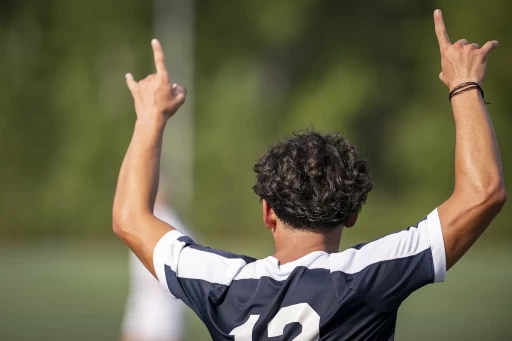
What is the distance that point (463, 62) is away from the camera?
93.3 inches

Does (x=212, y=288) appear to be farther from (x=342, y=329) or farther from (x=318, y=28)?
(x=318, y=28)

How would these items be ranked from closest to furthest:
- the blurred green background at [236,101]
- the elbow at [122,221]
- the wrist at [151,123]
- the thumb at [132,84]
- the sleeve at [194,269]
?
1. the sleeve at [194,269]
2. the elbow at [122,221]
3. the wrist at [151,123]
4. the thumb at [132,84]
5. the blurred green background at [236,101]

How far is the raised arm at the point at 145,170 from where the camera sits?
246 centimetres

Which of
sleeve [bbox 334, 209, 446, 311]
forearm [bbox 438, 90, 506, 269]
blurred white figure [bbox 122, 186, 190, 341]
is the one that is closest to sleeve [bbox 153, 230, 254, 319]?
sleeve [bbox 334, 209, 446, 311]

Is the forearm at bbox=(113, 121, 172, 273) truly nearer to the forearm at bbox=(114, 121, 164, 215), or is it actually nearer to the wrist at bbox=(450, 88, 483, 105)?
the forearm at bbox=(114, 121, 164, 215)

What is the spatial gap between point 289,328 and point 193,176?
24213mm

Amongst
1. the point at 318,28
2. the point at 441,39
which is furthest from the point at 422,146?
the point at 441,39

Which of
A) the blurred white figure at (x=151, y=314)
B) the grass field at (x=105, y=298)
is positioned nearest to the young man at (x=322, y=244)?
the blurred white figure at (x=151, y=314)

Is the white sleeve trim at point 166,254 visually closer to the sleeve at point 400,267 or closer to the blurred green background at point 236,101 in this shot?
the sleeve at point 400,267

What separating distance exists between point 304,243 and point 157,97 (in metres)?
0.71

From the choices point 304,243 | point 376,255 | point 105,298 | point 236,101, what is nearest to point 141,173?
point 304,243

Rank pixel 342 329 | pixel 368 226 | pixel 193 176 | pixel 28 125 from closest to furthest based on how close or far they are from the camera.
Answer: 1. pixel 342 329
2. pixel 368 226
3. pixel 193 176
4. pixel 28 125

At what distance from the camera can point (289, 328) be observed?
2275 mm

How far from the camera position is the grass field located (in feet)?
33.9
